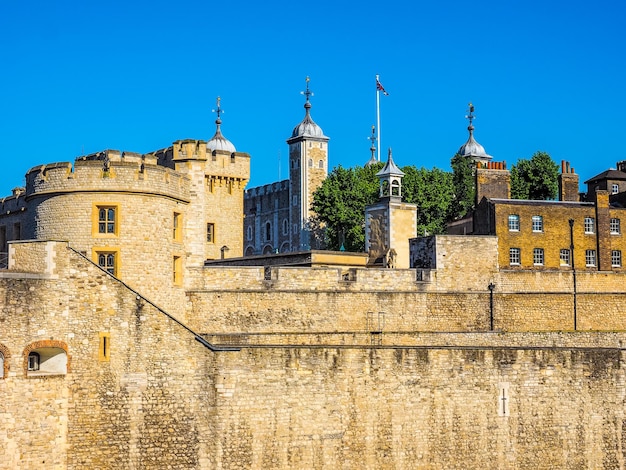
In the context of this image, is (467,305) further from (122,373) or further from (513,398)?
(122,373)

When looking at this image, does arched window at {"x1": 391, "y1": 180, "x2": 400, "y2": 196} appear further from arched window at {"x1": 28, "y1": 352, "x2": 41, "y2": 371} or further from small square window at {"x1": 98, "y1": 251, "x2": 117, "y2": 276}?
arched window at {"x1": 28, "y1": 352, "x2": 41, "y2": 371}

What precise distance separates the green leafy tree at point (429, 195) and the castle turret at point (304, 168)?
83.1ft

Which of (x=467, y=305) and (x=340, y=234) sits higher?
(x=340, y=234)

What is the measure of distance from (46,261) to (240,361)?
6148 millimetres

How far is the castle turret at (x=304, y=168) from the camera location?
99119mm

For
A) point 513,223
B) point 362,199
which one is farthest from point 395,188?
point 362,199

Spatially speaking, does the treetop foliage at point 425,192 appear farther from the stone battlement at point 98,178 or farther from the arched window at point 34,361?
the arched window at point 34,361

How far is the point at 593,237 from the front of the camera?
173 ft

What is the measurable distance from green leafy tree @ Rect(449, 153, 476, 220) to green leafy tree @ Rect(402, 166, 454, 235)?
0.64 m

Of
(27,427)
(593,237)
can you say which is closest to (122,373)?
(27,427)

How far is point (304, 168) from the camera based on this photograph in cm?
10088

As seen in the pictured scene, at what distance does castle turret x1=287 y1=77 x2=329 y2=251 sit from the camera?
99.1m

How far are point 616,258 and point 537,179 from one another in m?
21.4

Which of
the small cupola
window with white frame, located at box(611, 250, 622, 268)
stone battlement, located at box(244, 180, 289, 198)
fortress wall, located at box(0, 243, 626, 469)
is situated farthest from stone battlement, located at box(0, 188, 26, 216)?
stone battlement, located at box(244, 180, 289, 198)
